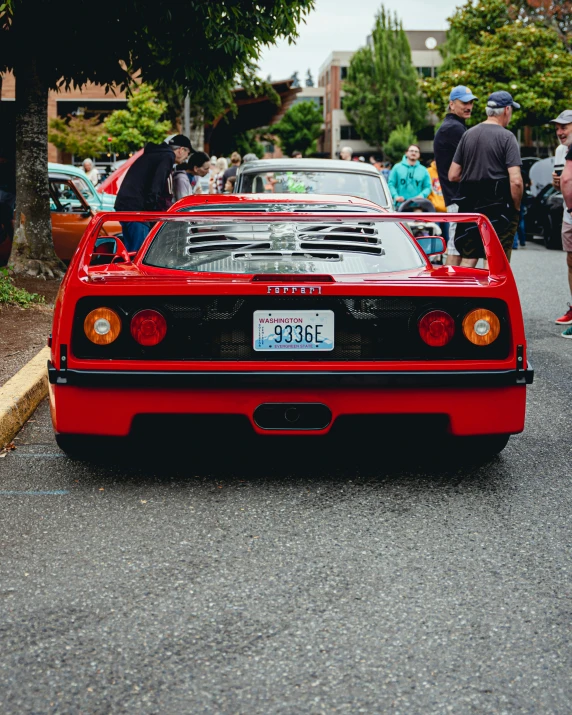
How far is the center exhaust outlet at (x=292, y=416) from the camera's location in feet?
13.0

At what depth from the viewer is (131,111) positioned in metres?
35.9

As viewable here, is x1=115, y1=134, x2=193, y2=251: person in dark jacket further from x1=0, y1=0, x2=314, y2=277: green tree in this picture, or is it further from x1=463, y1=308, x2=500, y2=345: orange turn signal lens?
x1=463, y1=308, x2=500, y2=345: orange turn signal lens

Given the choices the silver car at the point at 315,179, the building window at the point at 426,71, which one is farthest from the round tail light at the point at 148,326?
the building window at the point at 426,71

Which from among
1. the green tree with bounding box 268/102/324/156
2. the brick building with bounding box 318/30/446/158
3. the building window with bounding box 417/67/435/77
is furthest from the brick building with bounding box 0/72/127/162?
the building window with bounding box 417/67/435/77

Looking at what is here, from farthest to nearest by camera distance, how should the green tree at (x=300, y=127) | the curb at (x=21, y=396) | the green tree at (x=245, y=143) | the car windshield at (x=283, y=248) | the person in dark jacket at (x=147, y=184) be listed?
the green tree at (x=300, y=127) → the green tree at (x=245, y=143) → the person in dark jacket at (x=147, y=184) → the curb at (x=21, y=396) → the car windshield at (x=283, y=248)

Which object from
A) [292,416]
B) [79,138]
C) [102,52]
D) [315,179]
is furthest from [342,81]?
[292,416]

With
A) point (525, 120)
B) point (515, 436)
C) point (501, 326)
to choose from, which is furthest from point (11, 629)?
point (525, 120)

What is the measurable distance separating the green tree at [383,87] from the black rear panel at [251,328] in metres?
85.1

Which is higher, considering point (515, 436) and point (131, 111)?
point (131, 111)

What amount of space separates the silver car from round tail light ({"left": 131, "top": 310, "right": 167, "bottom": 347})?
14.3 feet

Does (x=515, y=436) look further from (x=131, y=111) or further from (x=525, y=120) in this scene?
(x=525, y=120)

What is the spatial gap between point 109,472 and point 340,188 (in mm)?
4560

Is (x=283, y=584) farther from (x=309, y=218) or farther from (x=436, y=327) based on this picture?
(x=309, y=218)

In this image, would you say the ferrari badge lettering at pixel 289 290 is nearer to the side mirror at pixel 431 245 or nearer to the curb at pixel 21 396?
the side mirror at pixel 431 245
